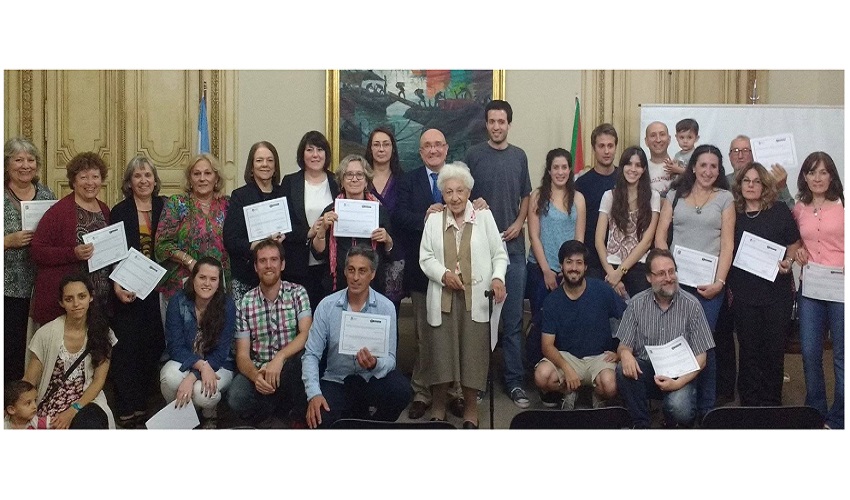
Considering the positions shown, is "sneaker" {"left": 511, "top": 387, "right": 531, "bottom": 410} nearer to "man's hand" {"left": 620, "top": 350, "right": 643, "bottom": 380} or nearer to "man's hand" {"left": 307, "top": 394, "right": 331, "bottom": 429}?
"man's hand" {"left": 620, "top": 350, "right": 643, "bottom": 380}

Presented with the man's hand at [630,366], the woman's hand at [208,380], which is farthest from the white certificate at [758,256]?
the woman's hand at [208,380]

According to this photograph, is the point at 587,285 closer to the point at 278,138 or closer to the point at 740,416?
the point at 740,416

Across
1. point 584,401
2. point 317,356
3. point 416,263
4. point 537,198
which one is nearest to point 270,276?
point 317,356

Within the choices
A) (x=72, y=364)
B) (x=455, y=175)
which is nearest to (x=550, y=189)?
(x=455, y=175)

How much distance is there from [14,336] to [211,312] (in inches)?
49.0

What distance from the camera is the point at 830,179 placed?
17.1ft

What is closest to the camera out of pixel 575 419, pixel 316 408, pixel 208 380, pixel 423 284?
pixel 575 419

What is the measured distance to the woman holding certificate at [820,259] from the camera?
5.17 meters

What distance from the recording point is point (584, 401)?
5.21m

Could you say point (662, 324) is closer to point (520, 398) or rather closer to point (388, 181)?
point (520, 398)

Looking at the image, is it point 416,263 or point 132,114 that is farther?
point 132,114

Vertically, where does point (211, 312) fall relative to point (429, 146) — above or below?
below
